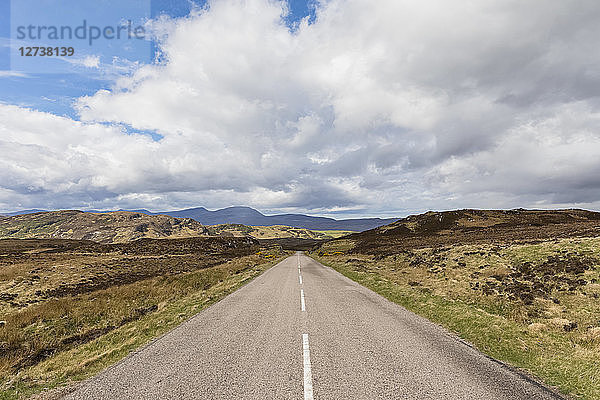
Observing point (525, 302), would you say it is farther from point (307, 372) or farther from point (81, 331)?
point (81, 331)

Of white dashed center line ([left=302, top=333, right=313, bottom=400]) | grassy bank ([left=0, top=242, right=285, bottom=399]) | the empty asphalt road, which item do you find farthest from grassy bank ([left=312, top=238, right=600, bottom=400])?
grassy bank ([left=0, top=242, right=285, bottom=399])

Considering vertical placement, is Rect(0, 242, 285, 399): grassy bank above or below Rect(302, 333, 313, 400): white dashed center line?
below

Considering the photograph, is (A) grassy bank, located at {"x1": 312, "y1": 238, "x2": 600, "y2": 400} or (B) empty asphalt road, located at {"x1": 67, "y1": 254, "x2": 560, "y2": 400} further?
(A) grassy bank, located at {"x1": 312, "y1": 238, "x2": 600, "y2": 400}

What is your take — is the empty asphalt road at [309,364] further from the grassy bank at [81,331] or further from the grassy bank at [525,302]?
the grassy bank at [81,331]

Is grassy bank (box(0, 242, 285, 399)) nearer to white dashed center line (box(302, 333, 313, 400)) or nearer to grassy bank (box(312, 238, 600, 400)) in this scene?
white dashed center line (box(302, 333, 313, 400))

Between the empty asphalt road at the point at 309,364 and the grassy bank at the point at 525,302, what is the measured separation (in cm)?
118

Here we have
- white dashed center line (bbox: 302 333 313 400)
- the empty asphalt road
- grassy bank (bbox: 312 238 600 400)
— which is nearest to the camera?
white dashed center line (bbox: 302 333 313 400)

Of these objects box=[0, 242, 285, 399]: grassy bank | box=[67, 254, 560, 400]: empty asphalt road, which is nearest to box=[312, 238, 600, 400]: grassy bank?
box=[67, 254, 560, 400]: empty asphalt road

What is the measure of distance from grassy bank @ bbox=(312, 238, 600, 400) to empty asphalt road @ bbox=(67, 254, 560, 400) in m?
1.18

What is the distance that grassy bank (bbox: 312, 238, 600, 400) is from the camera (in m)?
7.84

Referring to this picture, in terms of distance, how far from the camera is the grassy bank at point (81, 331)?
7.64 metres

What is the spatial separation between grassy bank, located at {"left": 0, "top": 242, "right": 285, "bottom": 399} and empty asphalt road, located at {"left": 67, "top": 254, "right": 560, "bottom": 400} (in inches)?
51.0

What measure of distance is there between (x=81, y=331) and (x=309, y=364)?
13.7 meters

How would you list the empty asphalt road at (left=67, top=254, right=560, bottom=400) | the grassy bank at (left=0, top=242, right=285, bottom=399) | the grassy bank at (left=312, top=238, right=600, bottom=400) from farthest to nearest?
the grassy bank at (left=312, top=238, right=600, bottom=400) → the grassy bank at (left=0, top=242, right=285, bottom=399) → the empty asphalt road at (left=67, top=254, right=560, bottom=400)
